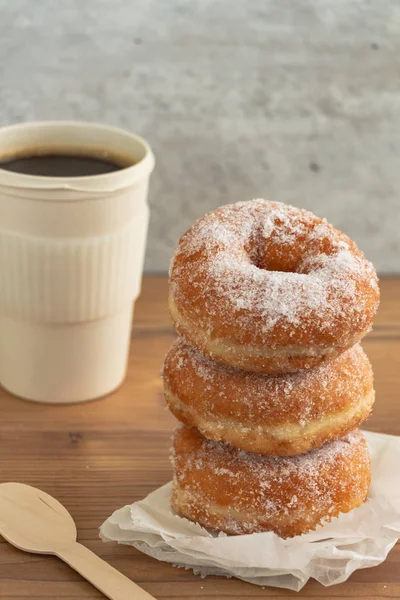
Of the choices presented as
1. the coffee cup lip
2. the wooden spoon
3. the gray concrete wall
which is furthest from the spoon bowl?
the gray concrete wall

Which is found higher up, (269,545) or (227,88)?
(227,88)

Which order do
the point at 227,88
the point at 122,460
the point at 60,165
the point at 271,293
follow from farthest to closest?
the point at 227,88, the point at 60,165, the point at 122,460, the point at 271,293

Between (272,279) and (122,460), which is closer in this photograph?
(272,279)

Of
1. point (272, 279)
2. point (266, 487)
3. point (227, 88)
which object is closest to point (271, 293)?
point (272, 279)

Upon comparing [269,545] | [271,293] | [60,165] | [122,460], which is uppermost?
[271,293]

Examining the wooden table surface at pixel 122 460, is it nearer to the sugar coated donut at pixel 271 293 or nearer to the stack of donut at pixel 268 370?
the stack of donut at pixel 268 370

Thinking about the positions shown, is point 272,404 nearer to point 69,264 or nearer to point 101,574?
point 101,574
